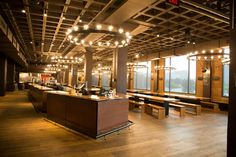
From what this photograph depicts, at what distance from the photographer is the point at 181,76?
1412 centimetres

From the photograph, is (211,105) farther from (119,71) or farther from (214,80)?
(119,71)

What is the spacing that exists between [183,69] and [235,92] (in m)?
12.1

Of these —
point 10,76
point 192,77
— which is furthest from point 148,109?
point 10,76

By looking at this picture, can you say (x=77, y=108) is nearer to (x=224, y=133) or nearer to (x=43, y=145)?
(x=43, y=145)

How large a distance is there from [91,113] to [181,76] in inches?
426

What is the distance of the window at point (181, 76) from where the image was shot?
13.1 m

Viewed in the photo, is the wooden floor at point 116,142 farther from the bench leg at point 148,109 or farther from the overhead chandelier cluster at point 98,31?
the overhead chandelier cluster at point 98,31

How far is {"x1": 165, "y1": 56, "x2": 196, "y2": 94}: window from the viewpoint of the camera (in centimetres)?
1310

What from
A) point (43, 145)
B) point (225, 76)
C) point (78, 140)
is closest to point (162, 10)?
point (78, 140)

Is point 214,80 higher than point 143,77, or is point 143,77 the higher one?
point 143,77

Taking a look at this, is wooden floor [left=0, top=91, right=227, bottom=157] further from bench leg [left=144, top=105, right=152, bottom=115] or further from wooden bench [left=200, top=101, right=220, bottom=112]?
wooden bench [left=200, top=101, right=220, bottom=112]

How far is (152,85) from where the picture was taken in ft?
53.2

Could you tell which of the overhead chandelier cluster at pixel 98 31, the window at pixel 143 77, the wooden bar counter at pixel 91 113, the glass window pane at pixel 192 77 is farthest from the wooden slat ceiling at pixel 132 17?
the window at pixel 143 77

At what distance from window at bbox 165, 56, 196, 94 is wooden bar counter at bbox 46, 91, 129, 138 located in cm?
878
